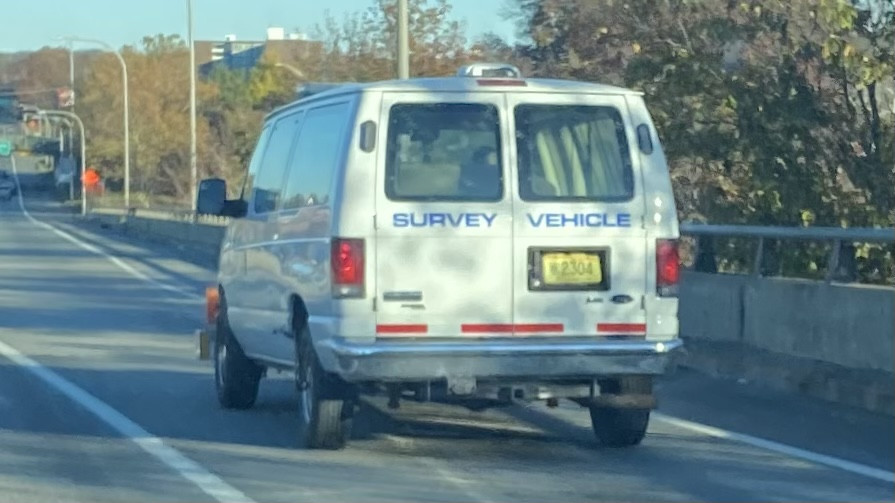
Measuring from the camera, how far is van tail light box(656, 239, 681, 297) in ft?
31.4

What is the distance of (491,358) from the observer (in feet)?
30.5

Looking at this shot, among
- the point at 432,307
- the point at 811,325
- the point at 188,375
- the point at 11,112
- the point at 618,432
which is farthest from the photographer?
the point at 11,112

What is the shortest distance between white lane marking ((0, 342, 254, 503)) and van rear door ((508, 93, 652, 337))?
6.13 ft

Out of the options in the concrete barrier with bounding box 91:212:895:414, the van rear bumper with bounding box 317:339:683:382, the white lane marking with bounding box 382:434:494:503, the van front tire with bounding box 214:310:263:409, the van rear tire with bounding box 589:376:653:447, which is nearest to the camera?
the white lane marking with bounding box 382:434:494:503

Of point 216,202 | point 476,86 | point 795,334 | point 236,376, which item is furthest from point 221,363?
point 795,334

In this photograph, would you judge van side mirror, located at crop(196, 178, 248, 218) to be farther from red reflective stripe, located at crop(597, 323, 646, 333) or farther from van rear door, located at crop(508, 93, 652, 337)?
red reflective stripe, located at crop(597, 323, 646, 333)

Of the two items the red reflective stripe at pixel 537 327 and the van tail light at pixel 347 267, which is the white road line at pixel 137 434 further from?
the red reflective stripe at pixel 537 327

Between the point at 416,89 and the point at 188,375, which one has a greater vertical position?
the point at 416,89

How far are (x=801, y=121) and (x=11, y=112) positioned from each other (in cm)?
9828

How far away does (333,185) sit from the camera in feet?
30.9

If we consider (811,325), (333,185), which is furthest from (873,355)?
(333,185)

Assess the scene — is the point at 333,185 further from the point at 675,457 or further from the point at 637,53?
the point at 637,53

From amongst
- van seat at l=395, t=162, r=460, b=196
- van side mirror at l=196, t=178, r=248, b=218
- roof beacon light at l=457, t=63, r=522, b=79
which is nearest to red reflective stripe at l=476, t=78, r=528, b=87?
roof beacon light at l=457, t=63, r=522, b=79

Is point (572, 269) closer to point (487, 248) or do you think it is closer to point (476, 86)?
point (487, 248)
